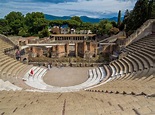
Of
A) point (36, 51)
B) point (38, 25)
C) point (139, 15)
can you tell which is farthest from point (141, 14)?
point (38, 25)

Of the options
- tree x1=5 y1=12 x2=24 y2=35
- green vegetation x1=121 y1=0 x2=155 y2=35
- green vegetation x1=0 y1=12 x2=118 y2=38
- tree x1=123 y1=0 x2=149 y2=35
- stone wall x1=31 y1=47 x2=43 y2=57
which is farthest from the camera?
tree x1=5 y1=12 x2=24 y2=35

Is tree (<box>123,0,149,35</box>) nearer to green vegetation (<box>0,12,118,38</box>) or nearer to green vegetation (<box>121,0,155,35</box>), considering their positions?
green vegetation (<box>121,0,155,35</box>)

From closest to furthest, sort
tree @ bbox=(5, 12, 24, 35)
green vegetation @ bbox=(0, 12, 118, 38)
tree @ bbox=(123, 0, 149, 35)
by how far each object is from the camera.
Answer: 1. tree @ bbox=(123, 0, 149, 35)
2. green vegetation @ bbox=(0, 12, 118, 38)
3. tree @ bbox=(5, 12, 24, 35)

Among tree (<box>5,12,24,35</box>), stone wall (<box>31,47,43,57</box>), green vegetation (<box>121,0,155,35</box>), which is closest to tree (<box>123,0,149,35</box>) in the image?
green vegetation (<box>121,0,155,35</box>)

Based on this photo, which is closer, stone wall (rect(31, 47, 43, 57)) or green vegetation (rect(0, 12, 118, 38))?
stone wall (rect(31, 47, 43, 57))

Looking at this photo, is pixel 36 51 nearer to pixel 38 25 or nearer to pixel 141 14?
pixel 141 14

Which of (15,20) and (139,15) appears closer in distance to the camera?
(139,15)

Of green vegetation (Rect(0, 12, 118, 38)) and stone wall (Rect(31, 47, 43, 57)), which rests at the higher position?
green vegetation (Rect(0, 12, 118, 38))

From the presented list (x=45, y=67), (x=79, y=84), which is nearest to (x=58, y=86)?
(x=79, y=84)

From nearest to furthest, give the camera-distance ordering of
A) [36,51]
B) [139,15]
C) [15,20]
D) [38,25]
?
[36,51], [139,15], [38,25], [15,20]

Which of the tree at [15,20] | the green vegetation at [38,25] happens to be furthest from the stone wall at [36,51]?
the tree at [15,20]

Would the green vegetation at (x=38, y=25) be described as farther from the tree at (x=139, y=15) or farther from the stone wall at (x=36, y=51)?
the stone wall at (x=36, y=51)

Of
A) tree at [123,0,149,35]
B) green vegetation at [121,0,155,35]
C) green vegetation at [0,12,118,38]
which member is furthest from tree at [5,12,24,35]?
tree at [123,0,149,35]

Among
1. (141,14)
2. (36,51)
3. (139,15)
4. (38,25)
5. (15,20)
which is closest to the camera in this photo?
(36,51)
